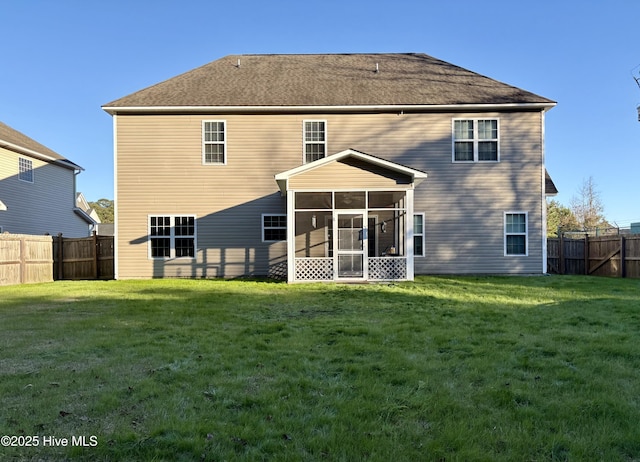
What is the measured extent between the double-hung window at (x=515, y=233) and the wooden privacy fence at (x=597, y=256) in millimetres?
3392

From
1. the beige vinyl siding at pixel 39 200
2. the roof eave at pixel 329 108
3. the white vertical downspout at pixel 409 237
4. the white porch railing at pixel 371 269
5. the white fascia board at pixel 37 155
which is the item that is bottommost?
the white porch railing at pixel 371 269

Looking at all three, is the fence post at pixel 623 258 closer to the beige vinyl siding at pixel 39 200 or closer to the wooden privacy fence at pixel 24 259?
the wooden privacy fence at pixel 24 259

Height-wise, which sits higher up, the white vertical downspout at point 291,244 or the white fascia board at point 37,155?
the white fascia board at point 37,155

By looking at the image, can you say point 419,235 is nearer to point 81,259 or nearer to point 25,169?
point 81,259

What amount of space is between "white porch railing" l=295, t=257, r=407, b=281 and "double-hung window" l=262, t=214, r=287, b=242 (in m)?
2.29

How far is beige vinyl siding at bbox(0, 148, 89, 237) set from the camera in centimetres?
1892

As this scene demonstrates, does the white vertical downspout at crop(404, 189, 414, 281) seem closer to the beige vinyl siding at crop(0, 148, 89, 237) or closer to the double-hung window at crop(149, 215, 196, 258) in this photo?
the double-hung window at crop(149, 215, 196, 258)

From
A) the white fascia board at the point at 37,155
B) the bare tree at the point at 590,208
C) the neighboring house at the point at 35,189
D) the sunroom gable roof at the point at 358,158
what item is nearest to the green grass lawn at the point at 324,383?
the sunroom gable roof at the point at 358,158

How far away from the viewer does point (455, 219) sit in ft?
49.9

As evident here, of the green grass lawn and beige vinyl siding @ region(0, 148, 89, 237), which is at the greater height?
beige vinyl siding @ region(0, 148, 89, 237)

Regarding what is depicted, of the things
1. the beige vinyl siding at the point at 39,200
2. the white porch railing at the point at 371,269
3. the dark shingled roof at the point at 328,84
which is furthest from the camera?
the beige vinyl siding at the point at 39,200

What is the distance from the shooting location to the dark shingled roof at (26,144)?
63.7ft

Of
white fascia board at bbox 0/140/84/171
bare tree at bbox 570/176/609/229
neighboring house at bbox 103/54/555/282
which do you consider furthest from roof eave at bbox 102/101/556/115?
bare tree at bbox 570/176/609/229

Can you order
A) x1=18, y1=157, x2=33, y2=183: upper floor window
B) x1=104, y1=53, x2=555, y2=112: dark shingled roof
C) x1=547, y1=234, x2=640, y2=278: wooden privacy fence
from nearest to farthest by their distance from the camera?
x1=547, y1=234, x2=640, y2=278: wooden privacy fence, x1=104, y1=53, x2=555, y2=112: dark shingled roof, x1=18, y1=157, x2=33, y2=183: upper floor window
